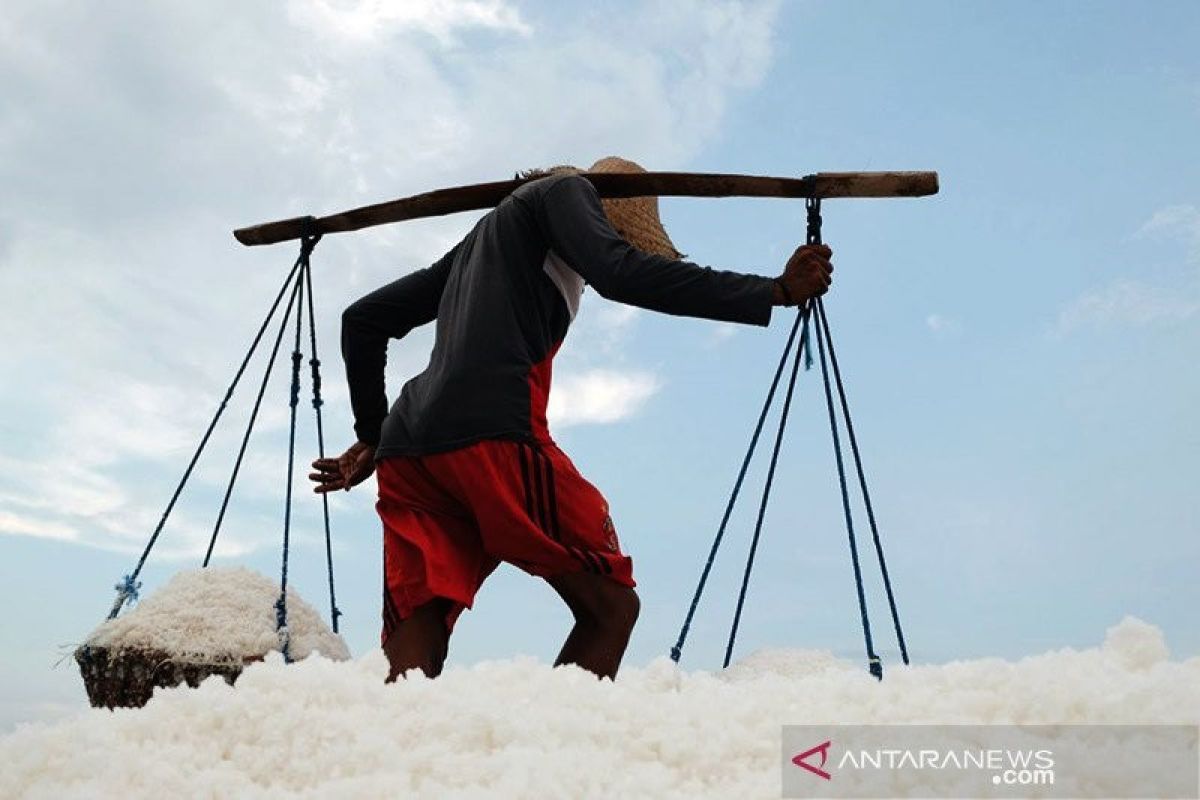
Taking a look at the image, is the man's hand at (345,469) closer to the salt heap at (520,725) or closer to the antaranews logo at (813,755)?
the salt heap at (520,725)

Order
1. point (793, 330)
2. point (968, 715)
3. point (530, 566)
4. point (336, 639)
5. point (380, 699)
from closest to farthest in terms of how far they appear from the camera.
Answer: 1. point (968, 715)
2. point (380, 699)
3. point (530, 566)
4. point (793, 330)
5. point (336, 639)

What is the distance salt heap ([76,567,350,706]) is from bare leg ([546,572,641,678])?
1.17 metres

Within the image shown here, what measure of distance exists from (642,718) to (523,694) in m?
0.21

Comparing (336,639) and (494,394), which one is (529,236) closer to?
(494,394)

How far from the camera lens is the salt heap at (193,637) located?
120 inches

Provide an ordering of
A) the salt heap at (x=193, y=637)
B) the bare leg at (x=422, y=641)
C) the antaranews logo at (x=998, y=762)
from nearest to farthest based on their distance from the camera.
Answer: the antaranews logo at (x=998, y=762), the bare leg at (x=422, y=641), the salt heap at (x=193, y=637)

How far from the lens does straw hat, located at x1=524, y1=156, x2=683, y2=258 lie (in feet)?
9.60

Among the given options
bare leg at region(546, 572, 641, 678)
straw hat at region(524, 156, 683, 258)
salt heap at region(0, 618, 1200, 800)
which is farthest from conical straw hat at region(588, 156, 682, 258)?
salt heap at region(0, 618, 1200, 800)

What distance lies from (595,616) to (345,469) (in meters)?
1.12

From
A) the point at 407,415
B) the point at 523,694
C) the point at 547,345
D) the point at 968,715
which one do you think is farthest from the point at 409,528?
the point at 968,715

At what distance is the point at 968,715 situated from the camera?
129 cm

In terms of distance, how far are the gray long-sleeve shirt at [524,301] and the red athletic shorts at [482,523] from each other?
5 centimetres

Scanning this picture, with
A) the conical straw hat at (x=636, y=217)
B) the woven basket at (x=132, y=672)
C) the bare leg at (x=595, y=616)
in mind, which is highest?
the conical straw hat at (x=636, y=217)

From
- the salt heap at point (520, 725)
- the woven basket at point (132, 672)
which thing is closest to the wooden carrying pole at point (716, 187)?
the woven basket at point (132, 672)
